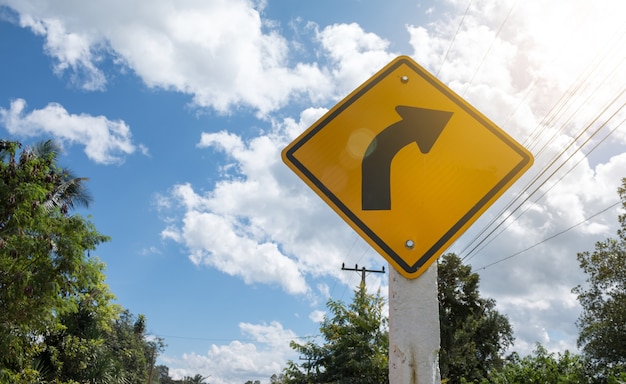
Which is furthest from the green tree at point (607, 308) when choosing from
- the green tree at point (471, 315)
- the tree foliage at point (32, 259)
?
the tree foliage at point (32, 259)

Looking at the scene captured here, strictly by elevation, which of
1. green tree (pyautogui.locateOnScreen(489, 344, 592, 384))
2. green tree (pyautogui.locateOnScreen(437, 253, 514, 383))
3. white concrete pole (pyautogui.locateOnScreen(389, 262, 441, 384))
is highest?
green tree (pyautogui.locateOnScreen(437, 253, 514, 383))

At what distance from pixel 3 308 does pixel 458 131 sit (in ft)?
45.8

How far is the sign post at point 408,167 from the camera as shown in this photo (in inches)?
76.4

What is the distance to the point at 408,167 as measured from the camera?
2055mm

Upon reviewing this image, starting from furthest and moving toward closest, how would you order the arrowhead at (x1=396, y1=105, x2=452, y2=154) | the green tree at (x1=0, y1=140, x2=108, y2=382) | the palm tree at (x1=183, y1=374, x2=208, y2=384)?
the palm tree at (x1=183, y1=374, x2=208, y2=384) < the green tree at (x1=0, y1=140, x2=108, y2=382) < the arrowhead at (x1=396, y1=105, x2=452, y2=154)

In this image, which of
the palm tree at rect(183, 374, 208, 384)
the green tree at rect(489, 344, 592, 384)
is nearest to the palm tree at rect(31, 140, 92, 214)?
the green tree at rect(489, 344, 592, 384)

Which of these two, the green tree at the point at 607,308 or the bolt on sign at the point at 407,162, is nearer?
the bolt on sign at the point at 407,162

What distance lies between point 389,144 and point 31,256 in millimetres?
13907

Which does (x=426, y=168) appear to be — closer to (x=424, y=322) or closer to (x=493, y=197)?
(x=493, y=197)

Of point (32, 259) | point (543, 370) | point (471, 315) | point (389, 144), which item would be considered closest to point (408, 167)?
point (389, 144)

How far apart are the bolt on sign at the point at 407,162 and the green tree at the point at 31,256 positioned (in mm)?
12469

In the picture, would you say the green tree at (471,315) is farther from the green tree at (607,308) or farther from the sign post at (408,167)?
the sign post at (408,167)

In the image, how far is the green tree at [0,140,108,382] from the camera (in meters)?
12.6

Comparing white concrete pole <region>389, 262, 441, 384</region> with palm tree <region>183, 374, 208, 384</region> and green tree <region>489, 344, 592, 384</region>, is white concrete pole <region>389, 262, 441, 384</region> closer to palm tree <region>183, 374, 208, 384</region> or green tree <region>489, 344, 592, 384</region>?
green tree <region>489, 344, 592, 384</region>
